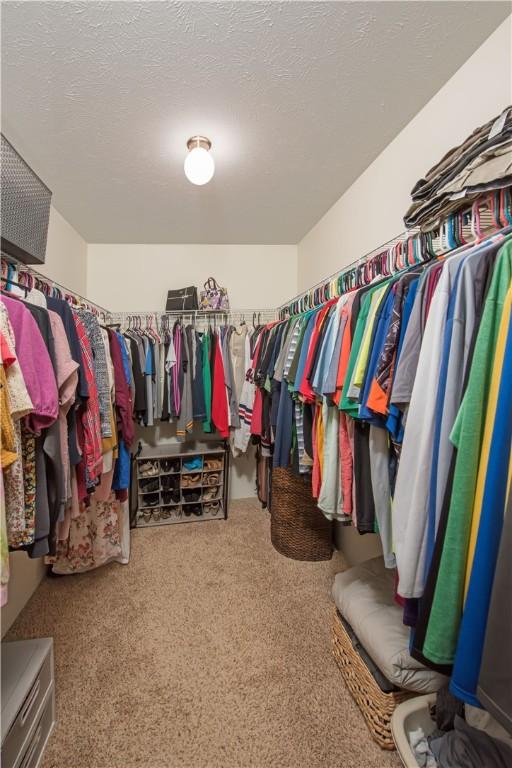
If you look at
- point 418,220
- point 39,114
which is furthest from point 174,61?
point 418,220

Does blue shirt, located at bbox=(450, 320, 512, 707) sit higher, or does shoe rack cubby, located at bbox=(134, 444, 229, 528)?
blue shirt, located at bbox=(450, 320, 512, 707)

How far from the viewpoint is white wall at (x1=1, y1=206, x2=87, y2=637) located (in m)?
1.70

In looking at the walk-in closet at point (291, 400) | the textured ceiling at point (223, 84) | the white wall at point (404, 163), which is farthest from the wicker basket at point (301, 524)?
the textured ceiling at point (223, 84)

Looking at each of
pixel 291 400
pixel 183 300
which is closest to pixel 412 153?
pixel 291 400

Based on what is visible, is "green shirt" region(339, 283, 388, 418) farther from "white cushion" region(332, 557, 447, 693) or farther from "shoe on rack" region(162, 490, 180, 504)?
"shoe on rack" region(162, 490, 180, 504)

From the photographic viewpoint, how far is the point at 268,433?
80.9 inches

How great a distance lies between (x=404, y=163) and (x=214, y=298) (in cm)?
168

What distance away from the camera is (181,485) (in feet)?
8.97

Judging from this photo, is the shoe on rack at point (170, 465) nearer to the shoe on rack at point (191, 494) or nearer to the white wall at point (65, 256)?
the shoe on rack at point (191, 494)

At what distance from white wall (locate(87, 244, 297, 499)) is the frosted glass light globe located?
1.49 metres

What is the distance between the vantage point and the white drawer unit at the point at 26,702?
3.12 feet

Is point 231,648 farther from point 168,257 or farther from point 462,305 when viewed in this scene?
point 168,257

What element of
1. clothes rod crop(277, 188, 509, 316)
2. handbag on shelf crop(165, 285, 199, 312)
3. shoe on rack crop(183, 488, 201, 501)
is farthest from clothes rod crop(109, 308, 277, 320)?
clothes rod crop(277, 188, 509, 316)

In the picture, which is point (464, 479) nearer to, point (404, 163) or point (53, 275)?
point (404, 163)
